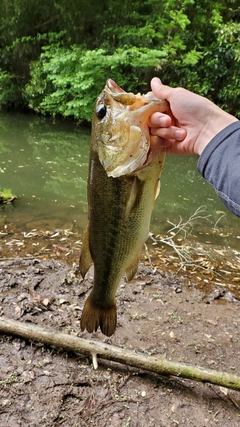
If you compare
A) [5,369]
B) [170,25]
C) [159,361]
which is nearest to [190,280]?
[159,361]

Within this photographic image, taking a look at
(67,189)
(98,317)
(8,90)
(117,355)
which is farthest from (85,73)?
(98,317)

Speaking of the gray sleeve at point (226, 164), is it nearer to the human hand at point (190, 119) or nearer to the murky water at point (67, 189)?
the human hand at point (190, 119)

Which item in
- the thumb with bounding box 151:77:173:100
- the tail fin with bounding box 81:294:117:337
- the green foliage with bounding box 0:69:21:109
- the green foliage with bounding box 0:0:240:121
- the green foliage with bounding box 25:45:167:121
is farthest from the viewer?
the green foliage with bounding box 0:69:21:109

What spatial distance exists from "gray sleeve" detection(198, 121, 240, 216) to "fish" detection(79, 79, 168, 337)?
0.70 ft

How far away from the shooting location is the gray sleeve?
152 cm

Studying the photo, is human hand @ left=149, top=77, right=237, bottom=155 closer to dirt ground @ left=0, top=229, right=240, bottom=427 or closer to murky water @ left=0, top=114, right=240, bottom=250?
dirt ground @ left=0, top=229, right=240, bottom=427

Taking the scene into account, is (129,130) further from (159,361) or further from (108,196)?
(159,361)

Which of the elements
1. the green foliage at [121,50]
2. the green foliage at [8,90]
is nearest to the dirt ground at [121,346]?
the green foliage at [121,50]

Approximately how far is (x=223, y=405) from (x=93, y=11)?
17.6 meters

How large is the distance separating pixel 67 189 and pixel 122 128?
6.79 metres

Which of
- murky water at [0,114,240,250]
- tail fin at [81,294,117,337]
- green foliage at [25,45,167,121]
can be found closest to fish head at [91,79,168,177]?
tail fin at [81,294,117,337]

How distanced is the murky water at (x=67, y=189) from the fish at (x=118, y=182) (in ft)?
13.5

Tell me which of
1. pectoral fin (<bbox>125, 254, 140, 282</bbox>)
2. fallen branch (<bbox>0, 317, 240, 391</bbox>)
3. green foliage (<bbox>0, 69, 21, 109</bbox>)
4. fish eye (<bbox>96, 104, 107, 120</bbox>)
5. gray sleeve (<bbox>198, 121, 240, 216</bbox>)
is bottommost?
green foliage (<bbox>0, 69, 21, 109</bbox>)

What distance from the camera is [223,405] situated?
2.95m
